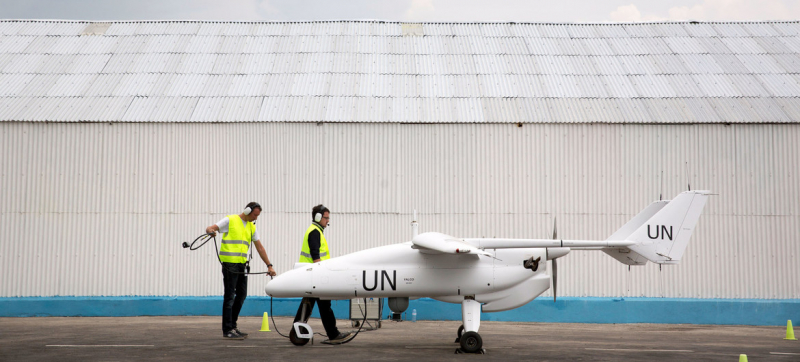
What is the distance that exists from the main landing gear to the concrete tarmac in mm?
231

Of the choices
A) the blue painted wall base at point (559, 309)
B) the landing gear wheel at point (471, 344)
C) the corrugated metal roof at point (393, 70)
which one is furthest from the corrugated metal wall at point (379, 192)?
the landing gear wheel at point (471, 344)

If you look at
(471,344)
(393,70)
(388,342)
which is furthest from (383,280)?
(393,70)

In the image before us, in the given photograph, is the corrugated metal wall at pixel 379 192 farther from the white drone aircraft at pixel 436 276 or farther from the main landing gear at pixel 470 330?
the main landing gear at pixel 470 330

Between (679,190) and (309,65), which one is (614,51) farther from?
(309,65)

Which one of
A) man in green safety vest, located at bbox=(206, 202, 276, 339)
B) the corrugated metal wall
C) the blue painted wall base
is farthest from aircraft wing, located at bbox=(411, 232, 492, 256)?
the corrugated metal wall

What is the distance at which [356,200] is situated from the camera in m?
15.6

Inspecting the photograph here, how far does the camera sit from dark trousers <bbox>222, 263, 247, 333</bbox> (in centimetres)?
1050

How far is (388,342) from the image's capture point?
10.7 metres

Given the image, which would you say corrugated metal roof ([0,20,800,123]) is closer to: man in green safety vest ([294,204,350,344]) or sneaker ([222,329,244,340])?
man in green safety vest ([294,204,350,344])

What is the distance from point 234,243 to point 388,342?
2974 mm

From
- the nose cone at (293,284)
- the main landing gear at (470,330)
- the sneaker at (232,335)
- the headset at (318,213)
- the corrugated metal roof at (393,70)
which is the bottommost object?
the sneaker at (232,335)

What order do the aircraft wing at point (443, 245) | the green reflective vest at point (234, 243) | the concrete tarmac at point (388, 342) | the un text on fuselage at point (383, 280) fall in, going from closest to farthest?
the aircraft wing at point (443, 245)
the concrete tarmac at point (388, 342)
the un text on fuselage at point (383, 280)
the green reflective vest at point (234, 243)

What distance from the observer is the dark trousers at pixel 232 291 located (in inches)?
413

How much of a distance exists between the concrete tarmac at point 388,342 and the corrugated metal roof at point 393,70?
5.02 m
